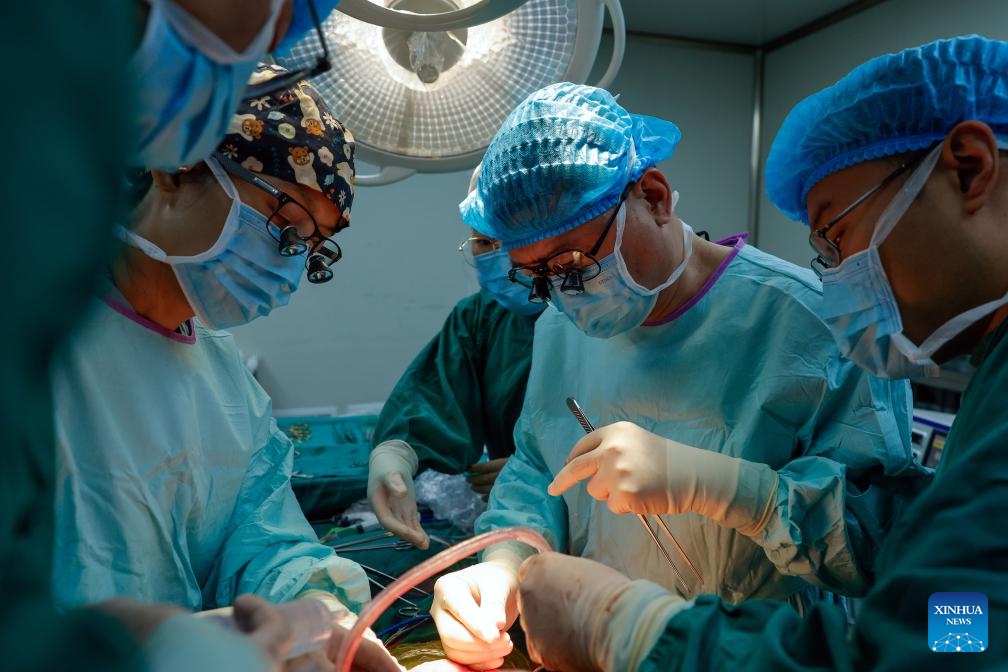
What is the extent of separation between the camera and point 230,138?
4.29ft

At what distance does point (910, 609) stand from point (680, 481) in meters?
0.53

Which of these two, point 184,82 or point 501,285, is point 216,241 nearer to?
point 184,82

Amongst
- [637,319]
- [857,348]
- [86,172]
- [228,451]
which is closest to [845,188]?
[857,348]

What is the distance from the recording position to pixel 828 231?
1.21 metres

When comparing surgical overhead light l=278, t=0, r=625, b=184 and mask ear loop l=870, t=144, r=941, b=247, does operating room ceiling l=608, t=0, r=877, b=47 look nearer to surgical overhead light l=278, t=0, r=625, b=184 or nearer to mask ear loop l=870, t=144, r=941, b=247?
surgical overhead light l=278, t=0, r=625, b=184

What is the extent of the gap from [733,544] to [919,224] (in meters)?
0.70

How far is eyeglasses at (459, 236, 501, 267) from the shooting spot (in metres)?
2.10

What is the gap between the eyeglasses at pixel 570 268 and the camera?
143cm

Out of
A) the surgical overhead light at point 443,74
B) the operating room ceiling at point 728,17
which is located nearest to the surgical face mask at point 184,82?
the surgical overhead light at point 443,74

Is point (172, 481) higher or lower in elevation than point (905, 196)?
lower

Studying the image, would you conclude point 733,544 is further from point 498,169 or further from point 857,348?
point 498,169

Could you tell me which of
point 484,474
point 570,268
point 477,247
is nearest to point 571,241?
point 570,268

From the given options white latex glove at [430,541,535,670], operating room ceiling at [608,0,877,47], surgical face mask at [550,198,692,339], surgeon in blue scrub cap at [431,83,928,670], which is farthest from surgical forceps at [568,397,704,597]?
operating room ceiling at [608,0,877,47]

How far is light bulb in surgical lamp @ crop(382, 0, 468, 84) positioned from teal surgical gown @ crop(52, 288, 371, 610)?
70cm
